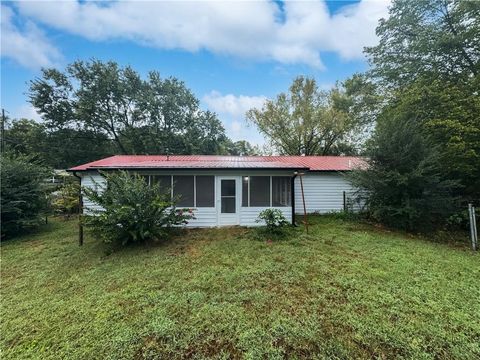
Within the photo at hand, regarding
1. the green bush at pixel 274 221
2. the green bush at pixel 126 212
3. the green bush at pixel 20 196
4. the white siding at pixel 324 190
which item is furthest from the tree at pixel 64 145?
the green bush at pixel 274 221

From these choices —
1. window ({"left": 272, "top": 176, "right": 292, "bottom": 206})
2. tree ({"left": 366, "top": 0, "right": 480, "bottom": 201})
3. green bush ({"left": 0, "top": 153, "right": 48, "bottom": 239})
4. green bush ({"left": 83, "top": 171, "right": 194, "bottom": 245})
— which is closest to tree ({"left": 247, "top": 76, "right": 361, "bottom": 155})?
tree ({"left": 366, "top": 0, "right": 480, "bottom": 201})

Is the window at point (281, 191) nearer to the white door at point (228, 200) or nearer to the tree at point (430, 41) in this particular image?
the white door at point (228, 200)

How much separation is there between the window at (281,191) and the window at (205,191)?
7.28 ft

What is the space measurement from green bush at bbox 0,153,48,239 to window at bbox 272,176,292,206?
9079 millimetres

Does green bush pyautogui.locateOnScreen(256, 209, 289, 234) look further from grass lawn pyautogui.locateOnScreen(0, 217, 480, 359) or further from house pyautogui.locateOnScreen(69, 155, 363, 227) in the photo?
grass lawn pyautogui.locateOnScreen(0, 217, 480, 359)

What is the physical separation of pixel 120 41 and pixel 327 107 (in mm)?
16066

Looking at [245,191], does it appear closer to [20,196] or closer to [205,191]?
[205,191]

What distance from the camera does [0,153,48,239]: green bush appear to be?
8180 mm

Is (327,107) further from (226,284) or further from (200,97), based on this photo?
(226,284)

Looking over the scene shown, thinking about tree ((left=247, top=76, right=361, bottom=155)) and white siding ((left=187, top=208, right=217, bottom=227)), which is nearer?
white siding ((left=187, top=208, right=217, bottom=227))

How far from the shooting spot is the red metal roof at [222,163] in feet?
25.6

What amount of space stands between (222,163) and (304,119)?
43.5ft

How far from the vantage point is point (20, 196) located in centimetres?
845

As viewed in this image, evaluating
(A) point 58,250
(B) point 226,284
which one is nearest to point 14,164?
(A) point 58,250
